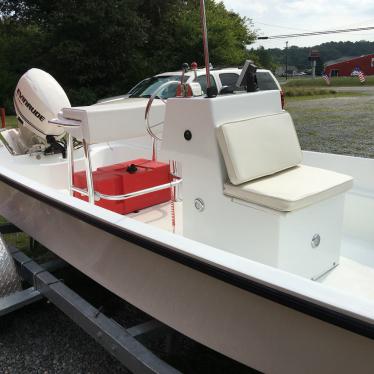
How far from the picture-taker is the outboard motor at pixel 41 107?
3.09m

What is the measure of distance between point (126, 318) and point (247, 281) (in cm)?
128

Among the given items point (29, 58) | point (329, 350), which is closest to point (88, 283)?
point (329, 350)

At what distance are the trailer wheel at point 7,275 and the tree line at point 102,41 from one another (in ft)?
37.9

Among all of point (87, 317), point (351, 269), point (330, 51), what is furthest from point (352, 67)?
point (87, 317)

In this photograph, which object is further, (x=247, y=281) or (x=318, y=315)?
(x=247, y=281)

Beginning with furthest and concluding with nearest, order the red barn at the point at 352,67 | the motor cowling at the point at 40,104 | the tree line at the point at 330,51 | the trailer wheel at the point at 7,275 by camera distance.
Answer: the tree line at the point at 330,51 → the red barn at the point at 352,67 → the motor cowling at the point at 40,104 → the trailer wheel at the point at 7,275

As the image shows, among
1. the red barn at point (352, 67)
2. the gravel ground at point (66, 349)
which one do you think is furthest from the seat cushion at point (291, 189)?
the red barn at point (352, 67)

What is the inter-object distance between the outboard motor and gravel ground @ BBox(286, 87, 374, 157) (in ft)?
14.3

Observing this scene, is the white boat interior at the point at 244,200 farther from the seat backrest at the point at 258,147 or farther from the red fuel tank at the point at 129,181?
the red fuel tank at the point at 129,181

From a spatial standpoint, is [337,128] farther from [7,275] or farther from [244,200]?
[7,275]

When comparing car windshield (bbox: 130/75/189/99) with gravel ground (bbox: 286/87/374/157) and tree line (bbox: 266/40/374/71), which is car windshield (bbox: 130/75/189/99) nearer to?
gravel ground (bbox: 286/87/374/157)

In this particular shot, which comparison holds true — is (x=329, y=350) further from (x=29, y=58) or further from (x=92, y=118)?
(x=29, y=58)

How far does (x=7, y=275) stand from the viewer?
226 cm

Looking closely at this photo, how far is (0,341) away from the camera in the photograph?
2.23 meters
